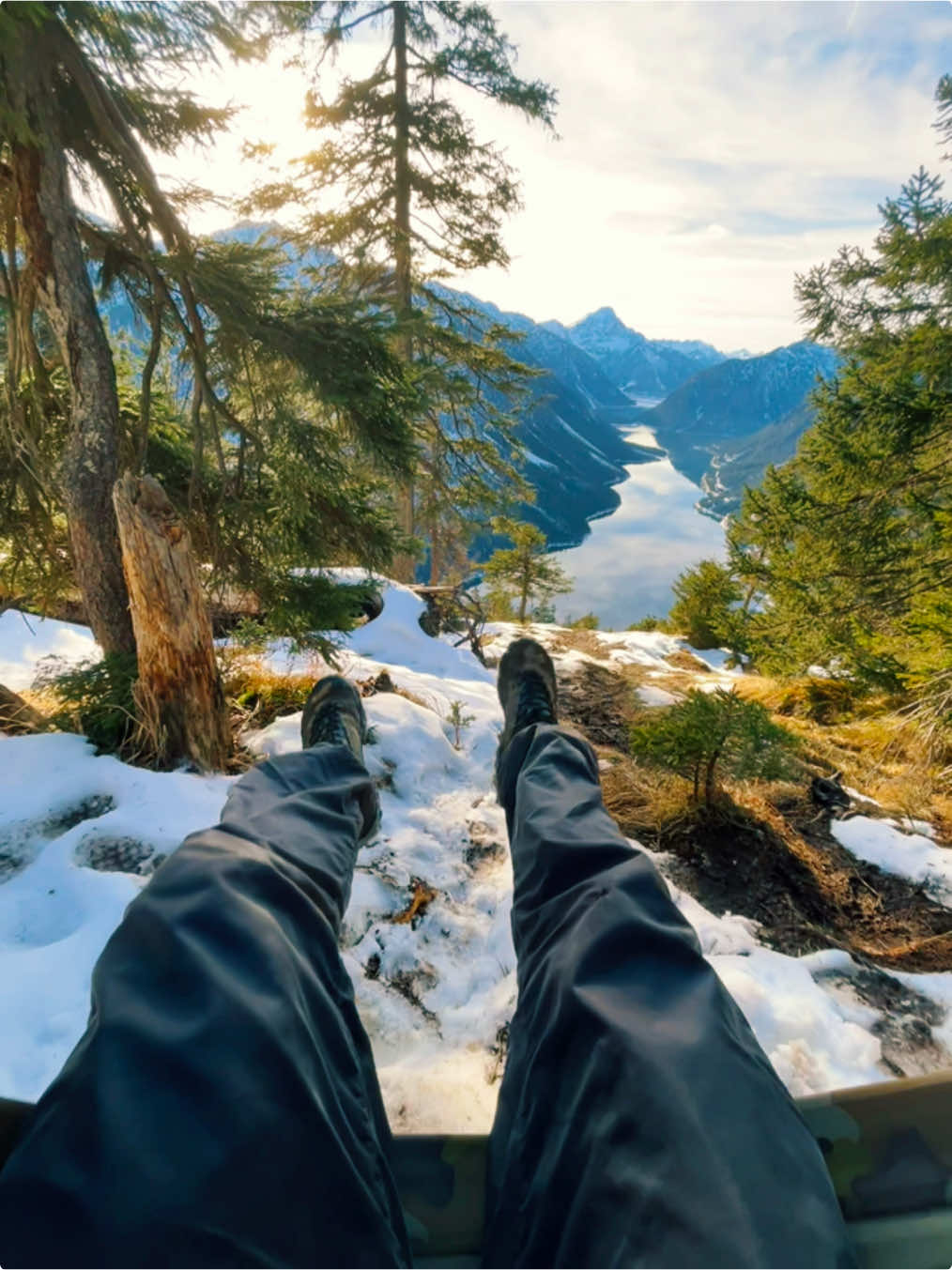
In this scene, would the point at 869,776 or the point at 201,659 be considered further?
the point at 869,776

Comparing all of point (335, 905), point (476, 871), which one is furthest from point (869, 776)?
point (335, 905)

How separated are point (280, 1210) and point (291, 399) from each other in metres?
3.45

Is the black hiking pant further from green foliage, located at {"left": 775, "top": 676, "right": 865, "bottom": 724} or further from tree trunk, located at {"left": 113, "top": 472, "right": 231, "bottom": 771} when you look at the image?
green foliage, located at {"left": 775, "top": 676, "right": 865, "bottom": 724}

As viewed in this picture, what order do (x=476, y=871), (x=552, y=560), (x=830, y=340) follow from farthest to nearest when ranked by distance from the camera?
(x=552, y=560), (x=830, y=340), (x=476, y=871)

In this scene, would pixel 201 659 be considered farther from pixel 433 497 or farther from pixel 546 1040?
pixel 433 497

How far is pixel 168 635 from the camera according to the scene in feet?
9.70

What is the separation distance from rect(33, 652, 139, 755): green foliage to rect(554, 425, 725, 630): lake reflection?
214ft

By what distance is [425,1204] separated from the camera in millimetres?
1076

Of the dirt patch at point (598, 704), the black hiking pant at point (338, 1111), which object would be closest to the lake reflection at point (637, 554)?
the dirt patch at point (598, 704)

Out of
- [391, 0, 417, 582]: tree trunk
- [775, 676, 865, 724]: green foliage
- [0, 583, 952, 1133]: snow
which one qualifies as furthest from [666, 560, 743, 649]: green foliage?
[0, 583, 952, 1133]: snow

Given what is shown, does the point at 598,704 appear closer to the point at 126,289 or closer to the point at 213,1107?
the point at 126,289

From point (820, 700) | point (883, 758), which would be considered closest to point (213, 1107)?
point (883, 758)

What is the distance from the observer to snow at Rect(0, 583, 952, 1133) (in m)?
1.60

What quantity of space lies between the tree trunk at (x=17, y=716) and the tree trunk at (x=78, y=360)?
2.03 ft
